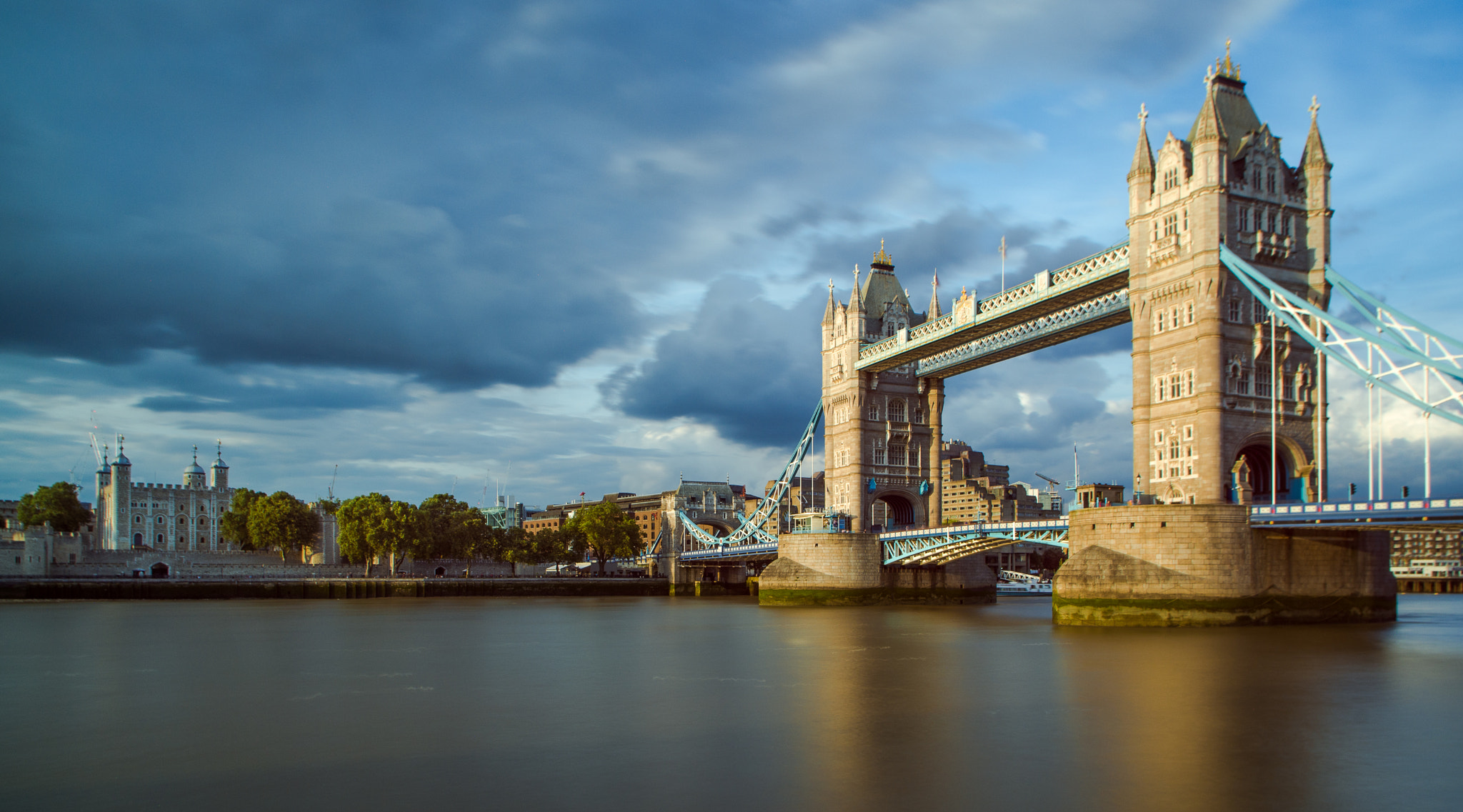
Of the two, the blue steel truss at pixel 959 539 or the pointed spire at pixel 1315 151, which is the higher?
the pointed spire at pixel 1315 151

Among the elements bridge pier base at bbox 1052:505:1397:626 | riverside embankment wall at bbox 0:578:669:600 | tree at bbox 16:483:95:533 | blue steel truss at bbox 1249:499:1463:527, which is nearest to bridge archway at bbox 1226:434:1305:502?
bridge pier base at bbox 1052:505:1397:626

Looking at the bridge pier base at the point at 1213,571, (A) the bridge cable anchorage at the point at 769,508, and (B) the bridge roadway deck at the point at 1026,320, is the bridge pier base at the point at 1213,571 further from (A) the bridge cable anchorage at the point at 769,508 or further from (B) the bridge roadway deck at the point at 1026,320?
(A) the bridge cable anchorage at the point at 769,508

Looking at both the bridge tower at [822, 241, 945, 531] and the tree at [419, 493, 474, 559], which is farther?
the tree at [419, 493, 474, 559]

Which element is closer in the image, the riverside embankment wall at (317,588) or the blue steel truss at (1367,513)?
the blue steel truss at (1367,513)

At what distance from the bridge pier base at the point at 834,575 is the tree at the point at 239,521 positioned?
177 feet

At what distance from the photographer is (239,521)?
8931cm

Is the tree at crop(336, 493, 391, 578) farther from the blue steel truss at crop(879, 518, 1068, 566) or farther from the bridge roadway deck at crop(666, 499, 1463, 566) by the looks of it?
the blue steel truss at crop(879, 518, 1068, 566)

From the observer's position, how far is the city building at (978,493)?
13100 centimetres

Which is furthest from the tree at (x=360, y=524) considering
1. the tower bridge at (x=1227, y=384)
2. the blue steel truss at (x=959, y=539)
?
the tower bridge at (x=1227, y=384)

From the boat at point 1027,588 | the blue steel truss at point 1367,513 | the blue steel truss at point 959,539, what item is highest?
the blue steel truss at point 1367,513

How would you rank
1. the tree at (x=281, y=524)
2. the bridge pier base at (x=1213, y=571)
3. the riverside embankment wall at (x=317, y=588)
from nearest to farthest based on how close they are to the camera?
the bridge pier base at (x=1213, y=571), the riverside embankment wall at (x=317, y=588), the tree at (x=281, y=524)

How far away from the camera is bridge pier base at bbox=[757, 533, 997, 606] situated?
5184 centimetres

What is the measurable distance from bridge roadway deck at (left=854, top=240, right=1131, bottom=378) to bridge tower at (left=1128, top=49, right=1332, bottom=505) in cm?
349

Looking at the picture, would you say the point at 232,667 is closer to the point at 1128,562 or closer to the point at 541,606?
the point at 1128,562
